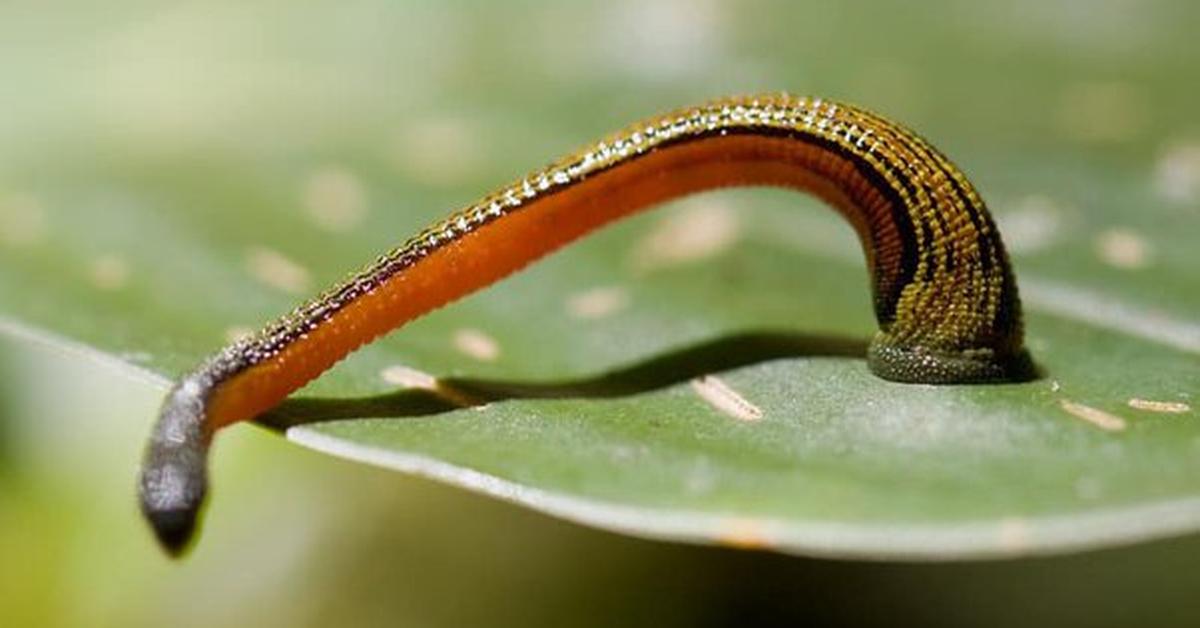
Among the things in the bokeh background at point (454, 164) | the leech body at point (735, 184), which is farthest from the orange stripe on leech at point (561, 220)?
the bokeh background at point (454, 164)

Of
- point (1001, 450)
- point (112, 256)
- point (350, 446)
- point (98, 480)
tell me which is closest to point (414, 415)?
point (350, 446)

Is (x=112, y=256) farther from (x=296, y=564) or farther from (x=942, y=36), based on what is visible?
(x=942, y=36)

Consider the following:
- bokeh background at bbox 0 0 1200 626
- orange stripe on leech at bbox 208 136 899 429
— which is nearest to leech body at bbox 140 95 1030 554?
orange stripe on leech at bbox 208 136 899 429

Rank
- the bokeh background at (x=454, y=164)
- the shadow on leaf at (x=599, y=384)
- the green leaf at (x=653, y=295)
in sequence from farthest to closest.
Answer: the bokeh background at (x=454, y=164)
the shadow on leaf at (x=599, y=384)
the green leaf at (x=653, y=295)

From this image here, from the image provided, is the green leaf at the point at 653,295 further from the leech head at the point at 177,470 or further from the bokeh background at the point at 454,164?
A: the leech head at the point at 177,470

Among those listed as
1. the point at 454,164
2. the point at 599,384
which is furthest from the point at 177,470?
the point at 454,164

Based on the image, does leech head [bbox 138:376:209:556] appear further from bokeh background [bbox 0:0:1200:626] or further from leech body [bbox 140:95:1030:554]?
bokeh background [bbox 0:0:1200:626]

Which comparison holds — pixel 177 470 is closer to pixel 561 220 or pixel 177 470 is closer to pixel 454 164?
pixel 561 220
